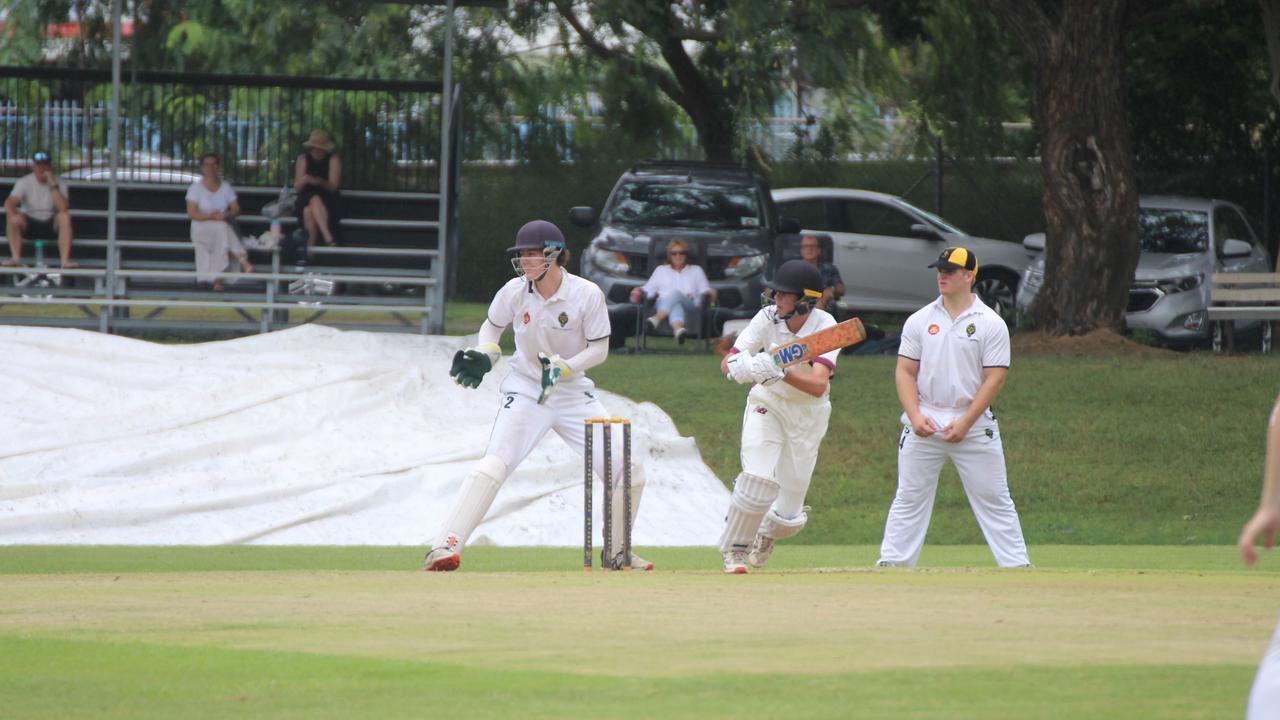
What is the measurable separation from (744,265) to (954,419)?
10.5 meters

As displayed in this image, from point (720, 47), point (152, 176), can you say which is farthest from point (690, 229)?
point (152, 176)

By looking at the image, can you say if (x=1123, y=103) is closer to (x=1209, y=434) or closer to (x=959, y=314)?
(x=1209, y=434)

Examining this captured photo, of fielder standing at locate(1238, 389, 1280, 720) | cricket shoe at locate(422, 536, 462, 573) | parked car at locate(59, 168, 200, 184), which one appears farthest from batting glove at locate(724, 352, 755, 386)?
parked car at locate(59, 168, 200, 184)

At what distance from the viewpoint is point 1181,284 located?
22.0 meters

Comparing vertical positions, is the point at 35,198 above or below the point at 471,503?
above

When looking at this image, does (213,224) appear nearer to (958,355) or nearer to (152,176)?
(152,176)

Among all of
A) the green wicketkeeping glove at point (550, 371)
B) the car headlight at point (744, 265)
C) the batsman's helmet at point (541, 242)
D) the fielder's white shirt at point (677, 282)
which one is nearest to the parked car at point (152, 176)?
the fielder's white shirt at point (677, 282)

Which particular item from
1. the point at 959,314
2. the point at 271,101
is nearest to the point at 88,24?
the point at 271,101

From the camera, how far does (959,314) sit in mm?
9945

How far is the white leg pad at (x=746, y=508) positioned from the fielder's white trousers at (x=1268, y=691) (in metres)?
5.97

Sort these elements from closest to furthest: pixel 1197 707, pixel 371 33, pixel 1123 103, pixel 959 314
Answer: pixel 1197 707
pixel 959 314
pixel 1123 103
pixel 371 33

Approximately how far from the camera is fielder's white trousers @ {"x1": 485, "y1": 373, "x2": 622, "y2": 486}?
32.6 feet

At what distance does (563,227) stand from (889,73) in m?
5.95

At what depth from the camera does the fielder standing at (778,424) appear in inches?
394
